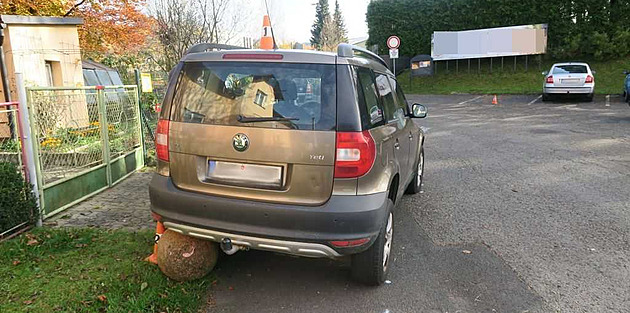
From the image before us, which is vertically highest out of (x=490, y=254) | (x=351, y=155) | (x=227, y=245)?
(x=351, y=155)

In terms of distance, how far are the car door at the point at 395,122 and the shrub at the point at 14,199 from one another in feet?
11.4

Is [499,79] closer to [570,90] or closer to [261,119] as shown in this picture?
[570,90]

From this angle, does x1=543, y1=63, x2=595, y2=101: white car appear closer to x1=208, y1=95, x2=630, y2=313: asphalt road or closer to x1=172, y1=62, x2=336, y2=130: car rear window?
x1=208, y1=95, x2=630, y2=313: asphalt road

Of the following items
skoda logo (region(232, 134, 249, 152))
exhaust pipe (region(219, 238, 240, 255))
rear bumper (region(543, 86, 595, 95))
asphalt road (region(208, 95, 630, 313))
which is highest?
skoda logo (region(232, 134, 249, 152))

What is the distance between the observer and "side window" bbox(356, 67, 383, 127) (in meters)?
3.12

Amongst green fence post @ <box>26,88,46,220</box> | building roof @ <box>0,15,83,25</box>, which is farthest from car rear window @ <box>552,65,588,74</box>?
green fence post @ <box>26,88,46,220</box>

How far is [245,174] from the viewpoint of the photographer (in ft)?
9.90

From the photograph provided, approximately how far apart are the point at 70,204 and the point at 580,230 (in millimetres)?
5633

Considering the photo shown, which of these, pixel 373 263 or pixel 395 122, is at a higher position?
pixel 395 122

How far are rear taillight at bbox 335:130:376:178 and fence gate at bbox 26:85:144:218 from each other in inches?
133

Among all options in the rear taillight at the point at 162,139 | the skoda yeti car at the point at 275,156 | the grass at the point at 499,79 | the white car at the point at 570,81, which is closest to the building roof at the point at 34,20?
the rear taillight at the point at 162,139

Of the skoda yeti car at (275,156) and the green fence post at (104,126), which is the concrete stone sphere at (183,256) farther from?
the green fence post at (104,126)

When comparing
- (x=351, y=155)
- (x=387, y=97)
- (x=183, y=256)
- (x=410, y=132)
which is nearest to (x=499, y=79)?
(x=410, y=132)

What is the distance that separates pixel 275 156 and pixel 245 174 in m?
0.26
